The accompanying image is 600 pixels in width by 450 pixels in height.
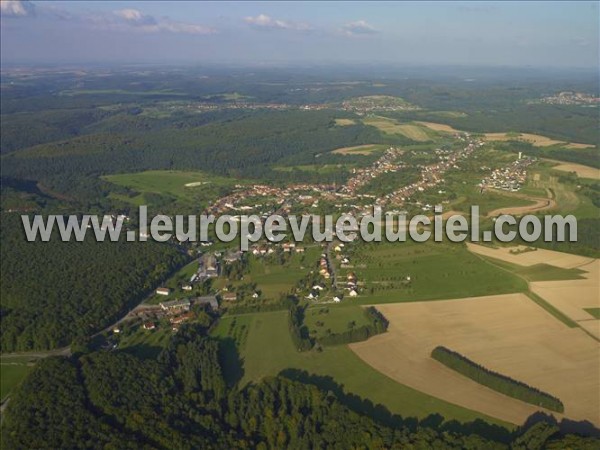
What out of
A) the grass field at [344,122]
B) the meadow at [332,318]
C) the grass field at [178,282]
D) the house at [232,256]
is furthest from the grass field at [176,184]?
the grass field at [344,122]

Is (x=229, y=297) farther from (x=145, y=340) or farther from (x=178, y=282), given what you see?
(x=145, y=340)

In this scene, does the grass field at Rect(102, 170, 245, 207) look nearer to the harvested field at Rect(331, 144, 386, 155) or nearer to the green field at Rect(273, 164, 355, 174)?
the green field at Rect(273, 164, 355, 174)

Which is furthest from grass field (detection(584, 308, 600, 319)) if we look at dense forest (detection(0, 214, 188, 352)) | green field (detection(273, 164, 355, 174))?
green field (detection(273, 164, 355, 174))

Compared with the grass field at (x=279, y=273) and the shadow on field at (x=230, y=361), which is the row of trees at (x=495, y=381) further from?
the grass field at (x=279, y=273)

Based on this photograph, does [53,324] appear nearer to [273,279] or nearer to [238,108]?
[273,279]

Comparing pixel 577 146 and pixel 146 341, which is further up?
pixel 577 146

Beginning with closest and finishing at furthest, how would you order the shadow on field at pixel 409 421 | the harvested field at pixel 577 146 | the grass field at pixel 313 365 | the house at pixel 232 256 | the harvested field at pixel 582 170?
the shadow on field at pixel 409 421, the grass field at pixel 313 365, the house at pixel 232 256, the harvested field at pixel 582 170, the harvested field at pixel 577 146

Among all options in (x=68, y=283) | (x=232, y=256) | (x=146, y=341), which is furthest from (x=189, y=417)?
(x=232, y=256)

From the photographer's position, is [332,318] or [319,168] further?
[319,168]
